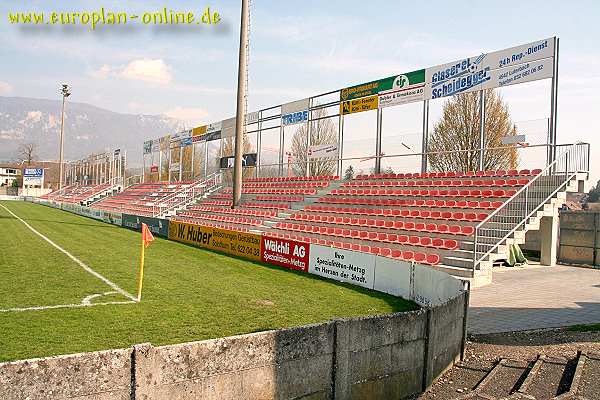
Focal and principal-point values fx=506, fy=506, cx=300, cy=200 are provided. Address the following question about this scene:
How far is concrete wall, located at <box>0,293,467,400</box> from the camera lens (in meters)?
4.04

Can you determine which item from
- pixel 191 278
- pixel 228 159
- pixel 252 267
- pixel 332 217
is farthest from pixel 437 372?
pixel 228 159

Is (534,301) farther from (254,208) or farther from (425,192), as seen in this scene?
(254,208)

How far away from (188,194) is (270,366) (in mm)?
33507

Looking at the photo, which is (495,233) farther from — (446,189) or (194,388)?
(194,388)

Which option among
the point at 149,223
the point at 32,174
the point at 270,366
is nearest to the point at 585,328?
the point at 270,366

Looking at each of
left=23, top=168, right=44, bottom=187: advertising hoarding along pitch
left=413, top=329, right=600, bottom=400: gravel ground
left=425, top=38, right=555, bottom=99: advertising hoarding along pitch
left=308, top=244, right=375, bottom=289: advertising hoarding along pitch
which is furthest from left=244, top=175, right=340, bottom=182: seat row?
left=23, top=168, right=44, bottom=187: advertising hoarding along pitch

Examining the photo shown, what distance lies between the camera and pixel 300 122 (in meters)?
30.0

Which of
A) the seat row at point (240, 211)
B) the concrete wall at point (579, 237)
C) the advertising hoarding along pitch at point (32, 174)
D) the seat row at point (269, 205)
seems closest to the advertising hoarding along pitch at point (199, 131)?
the seat row at point (240, 211)

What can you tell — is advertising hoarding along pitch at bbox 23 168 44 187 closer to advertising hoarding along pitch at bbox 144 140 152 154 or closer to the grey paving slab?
advertising hoarding along pitch at bbox 144 140 152 154

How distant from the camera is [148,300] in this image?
34.3ft

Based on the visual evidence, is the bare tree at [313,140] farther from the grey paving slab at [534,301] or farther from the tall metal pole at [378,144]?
the grey paving slab at [534,301]

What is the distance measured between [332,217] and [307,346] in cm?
1552

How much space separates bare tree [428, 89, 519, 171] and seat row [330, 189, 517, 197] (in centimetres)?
1109

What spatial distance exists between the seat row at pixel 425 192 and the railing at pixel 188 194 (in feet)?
50.0
